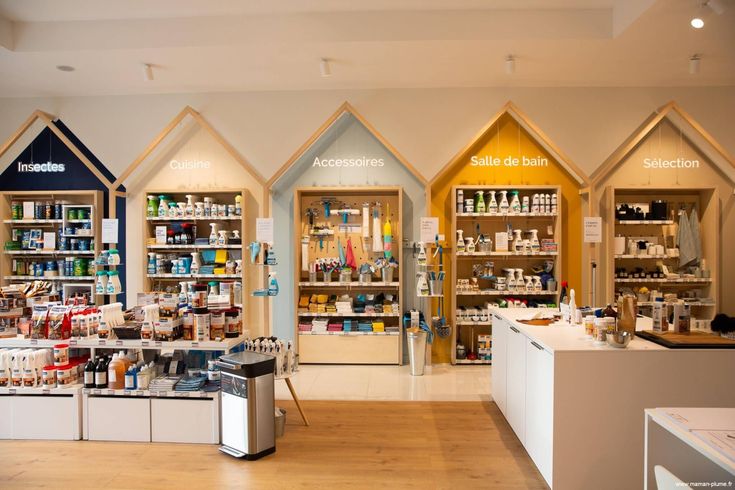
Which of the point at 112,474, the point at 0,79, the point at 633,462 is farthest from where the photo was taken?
the point at 0,79

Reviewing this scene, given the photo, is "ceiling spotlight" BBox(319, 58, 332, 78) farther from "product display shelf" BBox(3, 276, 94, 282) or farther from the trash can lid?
"product display shelf" BBox(3, 276, 94, 282)

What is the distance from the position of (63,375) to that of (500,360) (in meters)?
3.56

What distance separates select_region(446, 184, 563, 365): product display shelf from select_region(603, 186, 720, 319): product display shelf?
0.70 m

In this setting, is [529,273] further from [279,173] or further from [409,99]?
[279,173]

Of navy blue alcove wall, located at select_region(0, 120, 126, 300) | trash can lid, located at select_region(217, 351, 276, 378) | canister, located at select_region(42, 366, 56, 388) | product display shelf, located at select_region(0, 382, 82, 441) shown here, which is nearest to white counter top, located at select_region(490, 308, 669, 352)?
trash can lid, located at select_region(217, 351, 276, 378)

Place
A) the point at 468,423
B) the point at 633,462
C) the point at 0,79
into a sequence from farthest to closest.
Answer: the point at 0,79 → the point at 468,423 → the point at 633,462

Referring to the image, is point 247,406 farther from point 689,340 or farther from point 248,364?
point 689,340

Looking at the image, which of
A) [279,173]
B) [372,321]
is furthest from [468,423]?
[279,173]

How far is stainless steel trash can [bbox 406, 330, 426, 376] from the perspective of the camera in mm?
5809

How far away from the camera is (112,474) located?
11.0ft

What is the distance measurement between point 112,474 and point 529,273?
202 inches

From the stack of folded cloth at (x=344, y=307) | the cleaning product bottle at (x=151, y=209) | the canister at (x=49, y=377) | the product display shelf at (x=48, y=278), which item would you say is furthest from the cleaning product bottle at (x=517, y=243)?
the product display shelf at (x=48, y=278)

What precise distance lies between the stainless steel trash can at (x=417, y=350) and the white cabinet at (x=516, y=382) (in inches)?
68.3

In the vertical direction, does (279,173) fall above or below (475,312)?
above
